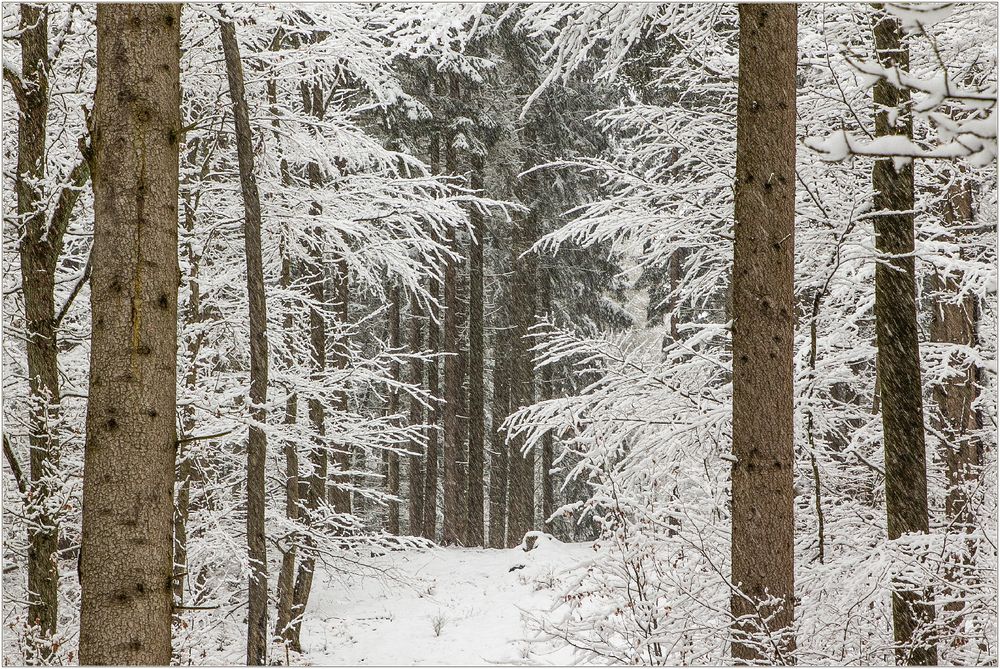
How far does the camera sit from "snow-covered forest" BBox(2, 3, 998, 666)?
3.33 m

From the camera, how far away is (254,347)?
7.94m

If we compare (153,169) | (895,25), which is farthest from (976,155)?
(895,25)

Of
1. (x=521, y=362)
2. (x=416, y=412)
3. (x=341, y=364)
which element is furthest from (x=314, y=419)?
(x=416, y=412)

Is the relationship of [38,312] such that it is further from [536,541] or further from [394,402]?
[394,402]

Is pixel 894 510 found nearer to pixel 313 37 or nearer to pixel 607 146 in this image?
pixel 313 37

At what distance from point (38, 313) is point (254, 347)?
6.72 feet

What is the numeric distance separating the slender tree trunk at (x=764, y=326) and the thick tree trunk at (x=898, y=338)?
1286mm

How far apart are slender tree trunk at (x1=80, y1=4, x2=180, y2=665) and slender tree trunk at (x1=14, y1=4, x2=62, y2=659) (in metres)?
3.86

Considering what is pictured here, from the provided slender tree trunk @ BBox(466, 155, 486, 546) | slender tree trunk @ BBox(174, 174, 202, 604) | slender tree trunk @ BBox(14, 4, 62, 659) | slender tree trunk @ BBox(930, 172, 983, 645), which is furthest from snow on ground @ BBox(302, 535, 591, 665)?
slender tree trunk @ BBox(930, 172, 983, 645)

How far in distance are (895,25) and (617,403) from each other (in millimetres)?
3603

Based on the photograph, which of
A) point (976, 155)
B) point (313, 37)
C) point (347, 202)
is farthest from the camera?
point (313, 37)

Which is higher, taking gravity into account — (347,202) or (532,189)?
(532,189)

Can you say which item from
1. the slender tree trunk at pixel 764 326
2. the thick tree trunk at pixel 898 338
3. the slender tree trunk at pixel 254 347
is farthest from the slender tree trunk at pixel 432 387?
the slender tree trunk at pixel 764 326

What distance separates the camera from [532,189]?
67.9 ft
